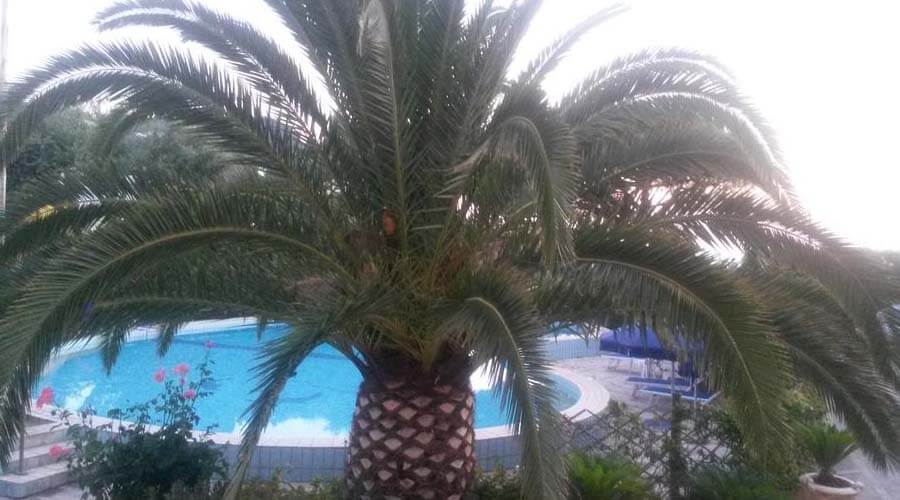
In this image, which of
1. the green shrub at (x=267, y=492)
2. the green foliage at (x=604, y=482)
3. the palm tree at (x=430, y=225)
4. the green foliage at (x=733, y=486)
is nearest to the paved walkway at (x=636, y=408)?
the green foliage at (x=733, y=486)

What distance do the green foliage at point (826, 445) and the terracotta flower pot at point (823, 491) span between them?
4.9 inches

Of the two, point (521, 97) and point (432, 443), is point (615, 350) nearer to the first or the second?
point (432, 443)

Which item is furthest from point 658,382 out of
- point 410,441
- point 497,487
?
point 410,441

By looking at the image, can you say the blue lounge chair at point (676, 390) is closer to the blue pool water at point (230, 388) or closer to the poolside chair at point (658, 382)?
Result: the poolside chair at point (658, 382)

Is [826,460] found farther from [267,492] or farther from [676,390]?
[267,492]

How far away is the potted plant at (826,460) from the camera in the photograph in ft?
22.3

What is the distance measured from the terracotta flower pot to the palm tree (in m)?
1.45

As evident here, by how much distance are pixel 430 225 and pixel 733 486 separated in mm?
3457

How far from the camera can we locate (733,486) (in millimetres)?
6332

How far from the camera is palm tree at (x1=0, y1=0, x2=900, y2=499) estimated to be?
4.16 m

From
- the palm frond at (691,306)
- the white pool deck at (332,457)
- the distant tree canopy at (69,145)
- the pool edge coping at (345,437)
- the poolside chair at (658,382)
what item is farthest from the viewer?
the distant tree canopy at (69,145)

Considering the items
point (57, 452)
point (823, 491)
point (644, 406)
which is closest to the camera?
point (823, 491)

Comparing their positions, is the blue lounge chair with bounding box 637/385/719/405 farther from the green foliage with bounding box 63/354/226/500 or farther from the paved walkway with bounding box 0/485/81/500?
the paved walkway with bounding box 0/485/81/500

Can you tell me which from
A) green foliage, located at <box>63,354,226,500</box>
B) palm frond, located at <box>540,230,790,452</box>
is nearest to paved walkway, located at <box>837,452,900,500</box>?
palm frond, located at <box>540,230,790,452</box>
